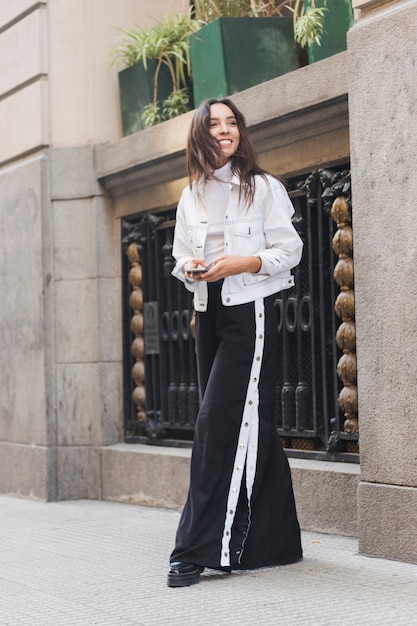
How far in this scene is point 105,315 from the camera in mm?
8383

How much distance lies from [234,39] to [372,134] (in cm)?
211

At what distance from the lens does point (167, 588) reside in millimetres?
4879

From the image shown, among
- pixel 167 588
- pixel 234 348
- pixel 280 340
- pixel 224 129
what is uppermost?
pixel 224 129

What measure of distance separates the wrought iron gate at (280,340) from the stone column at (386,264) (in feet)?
2.89

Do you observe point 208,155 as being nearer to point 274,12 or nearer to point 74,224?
point 274,12

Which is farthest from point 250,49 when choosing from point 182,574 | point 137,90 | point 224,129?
point 182,574

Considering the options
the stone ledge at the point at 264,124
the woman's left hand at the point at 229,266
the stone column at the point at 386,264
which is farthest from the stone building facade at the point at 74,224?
the woman's left hand at the point at 229,266

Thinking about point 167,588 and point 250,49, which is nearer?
point 167,588

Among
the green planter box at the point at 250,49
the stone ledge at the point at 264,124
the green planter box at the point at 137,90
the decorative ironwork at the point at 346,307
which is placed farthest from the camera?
the green planter box at the point at 137,90

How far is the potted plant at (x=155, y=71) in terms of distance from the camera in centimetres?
807

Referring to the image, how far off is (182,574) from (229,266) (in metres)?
1.32

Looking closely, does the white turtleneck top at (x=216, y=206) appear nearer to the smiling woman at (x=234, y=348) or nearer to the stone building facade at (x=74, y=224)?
A: the smiling woman at (x=234, y=348)

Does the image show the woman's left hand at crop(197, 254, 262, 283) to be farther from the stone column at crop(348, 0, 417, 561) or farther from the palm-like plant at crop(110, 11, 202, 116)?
the palm-like plant at crop(110, 11, 202, 116)

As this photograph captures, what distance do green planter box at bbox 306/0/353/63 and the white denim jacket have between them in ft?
5.53
